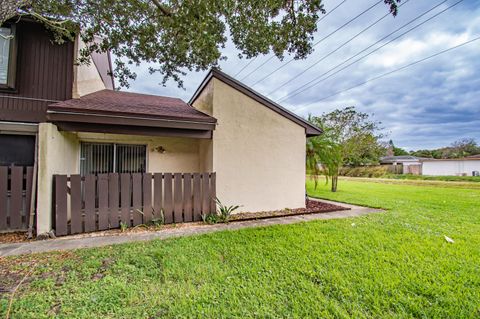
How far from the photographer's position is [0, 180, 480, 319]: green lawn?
2303mm

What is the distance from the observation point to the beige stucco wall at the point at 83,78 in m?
6.40

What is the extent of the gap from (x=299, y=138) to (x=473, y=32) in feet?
32.0

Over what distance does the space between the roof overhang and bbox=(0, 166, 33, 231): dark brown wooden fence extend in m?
1.32

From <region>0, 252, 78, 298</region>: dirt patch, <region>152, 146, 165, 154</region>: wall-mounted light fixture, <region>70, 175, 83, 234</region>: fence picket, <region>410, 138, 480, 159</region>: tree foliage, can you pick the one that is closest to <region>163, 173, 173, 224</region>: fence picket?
<region>70, 175, 83, 234</region>: fence picket

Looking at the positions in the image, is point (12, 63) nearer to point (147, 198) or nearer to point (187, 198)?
point (147, 198)

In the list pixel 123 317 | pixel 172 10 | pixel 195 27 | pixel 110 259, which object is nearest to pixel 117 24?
pixel 172 10

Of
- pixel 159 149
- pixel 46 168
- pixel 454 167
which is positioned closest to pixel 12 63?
pixel 46 168

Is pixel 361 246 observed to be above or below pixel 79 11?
below

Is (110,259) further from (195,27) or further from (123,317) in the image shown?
(195,27)

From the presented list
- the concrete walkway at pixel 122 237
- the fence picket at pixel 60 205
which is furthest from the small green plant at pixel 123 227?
the fence picket at pixel 60 205

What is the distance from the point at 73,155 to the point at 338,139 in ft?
44.0

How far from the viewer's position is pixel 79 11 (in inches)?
242

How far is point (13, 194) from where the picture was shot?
4746 millimetres

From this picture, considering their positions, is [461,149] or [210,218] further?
[461,149]
